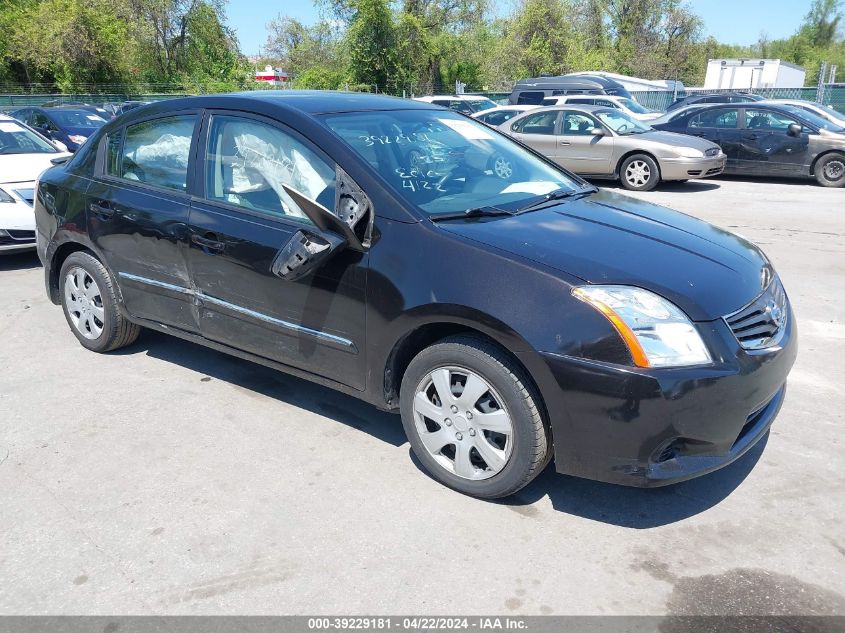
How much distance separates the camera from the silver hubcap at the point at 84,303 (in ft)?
16.1

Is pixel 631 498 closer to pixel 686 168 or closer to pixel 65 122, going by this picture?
pixel 686 168

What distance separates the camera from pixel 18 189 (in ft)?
25.0

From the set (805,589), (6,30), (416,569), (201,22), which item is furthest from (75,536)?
(201,22)

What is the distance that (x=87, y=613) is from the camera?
8.64 ft

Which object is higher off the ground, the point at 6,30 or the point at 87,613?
the point at 6,30

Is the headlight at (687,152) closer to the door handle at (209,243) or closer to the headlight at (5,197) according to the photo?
the headlight at (5,197)

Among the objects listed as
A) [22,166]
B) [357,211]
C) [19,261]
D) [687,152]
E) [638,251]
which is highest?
[357,211]

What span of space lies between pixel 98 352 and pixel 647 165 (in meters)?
10.1

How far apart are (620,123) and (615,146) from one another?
778 millimetres

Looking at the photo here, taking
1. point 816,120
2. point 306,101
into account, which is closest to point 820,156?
point 816,120

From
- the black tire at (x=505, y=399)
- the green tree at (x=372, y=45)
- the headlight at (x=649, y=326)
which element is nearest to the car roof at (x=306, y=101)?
the black tire at (x=505, y=399)

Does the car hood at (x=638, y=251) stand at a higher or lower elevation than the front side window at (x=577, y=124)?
higher

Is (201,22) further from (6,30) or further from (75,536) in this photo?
(75,536)

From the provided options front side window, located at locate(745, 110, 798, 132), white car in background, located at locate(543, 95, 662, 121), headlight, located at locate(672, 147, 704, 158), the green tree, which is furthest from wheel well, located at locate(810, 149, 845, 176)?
the green tree
